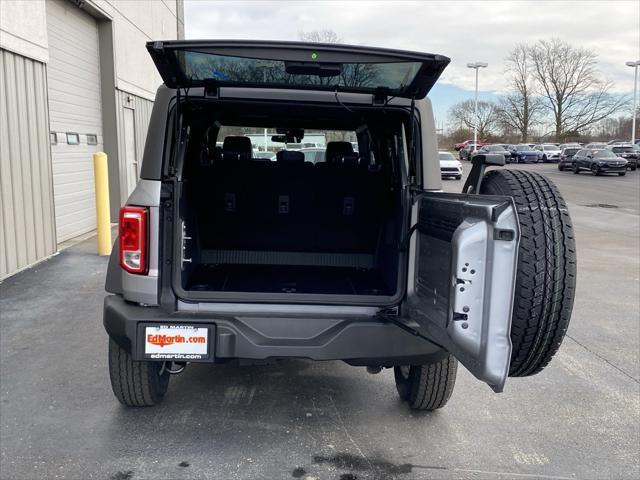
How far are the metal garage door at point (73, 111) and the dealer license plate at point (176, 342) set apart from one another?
7350 mm

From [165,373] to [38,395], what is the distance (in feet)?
2.85

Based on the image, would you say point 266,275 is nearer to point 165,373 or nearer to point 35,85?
point 165,373

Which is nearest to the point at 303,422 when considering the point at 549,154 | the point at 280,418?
the point at 280,418

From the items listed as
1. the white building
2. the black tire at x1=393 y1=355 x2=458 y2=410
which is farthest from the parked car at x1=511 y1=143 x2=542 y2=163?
the black tire at x1=393 y1=355 x2=458 y2=410

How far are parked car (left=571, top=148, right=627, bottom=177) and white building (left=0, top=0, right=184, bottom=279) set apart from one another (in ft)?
87.0

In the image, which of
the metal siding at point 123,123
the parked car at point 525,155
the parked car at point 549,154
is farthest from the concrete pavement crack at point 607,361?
the parked car at point 549,154

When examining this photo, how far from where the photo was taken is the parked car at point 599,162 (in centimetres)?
3294

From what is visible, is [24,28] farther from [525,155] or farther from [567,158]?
[525,155]

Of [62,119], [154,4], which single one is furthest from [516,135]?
[62,119]

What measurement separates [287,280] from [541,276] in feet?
5.93

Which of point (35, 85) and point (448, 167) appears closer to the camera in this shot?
point (35, 85)

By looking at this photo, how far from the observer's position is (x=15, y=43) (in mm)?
7367

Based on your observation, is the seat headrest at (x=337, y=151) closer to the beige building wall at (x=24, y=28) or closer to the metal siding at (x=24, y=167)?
the metal siding at (x=24, y=167)

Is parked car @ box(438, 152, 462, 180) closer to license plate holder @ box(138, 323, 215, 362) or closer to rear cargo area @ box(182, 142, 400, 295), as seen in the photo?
rear cargo area @ box(182, 142, 400, 295)
